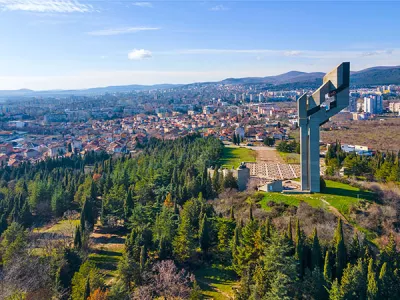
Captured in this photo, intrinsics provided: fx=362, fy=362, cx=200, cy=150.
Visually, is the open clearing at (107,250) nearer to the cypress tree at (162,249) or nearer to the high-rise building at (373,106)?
the cypress tree at (162,249)

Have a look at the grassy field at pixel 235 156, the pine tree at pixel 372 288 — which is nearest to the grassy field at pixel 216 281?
the pine tree at pixel 372 288

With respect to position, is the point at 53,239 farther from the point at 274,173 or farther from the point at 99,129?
the point at 99,129

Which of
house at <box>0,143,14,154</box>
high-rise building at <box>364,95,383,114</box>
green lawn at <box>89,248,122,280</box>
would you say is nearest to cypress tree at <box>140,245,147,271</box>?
green lawn at <box>89,248,122,280</box>

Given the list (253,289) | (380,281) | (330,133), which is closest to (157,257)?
(253,289)

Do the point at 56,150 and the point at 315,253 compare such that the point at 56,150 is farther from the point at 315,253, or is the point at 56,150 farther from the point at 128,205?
the point at 315,253

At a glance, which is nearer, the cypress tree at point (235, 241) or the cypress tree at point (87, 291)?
the cypress tree at point (87, 291)
